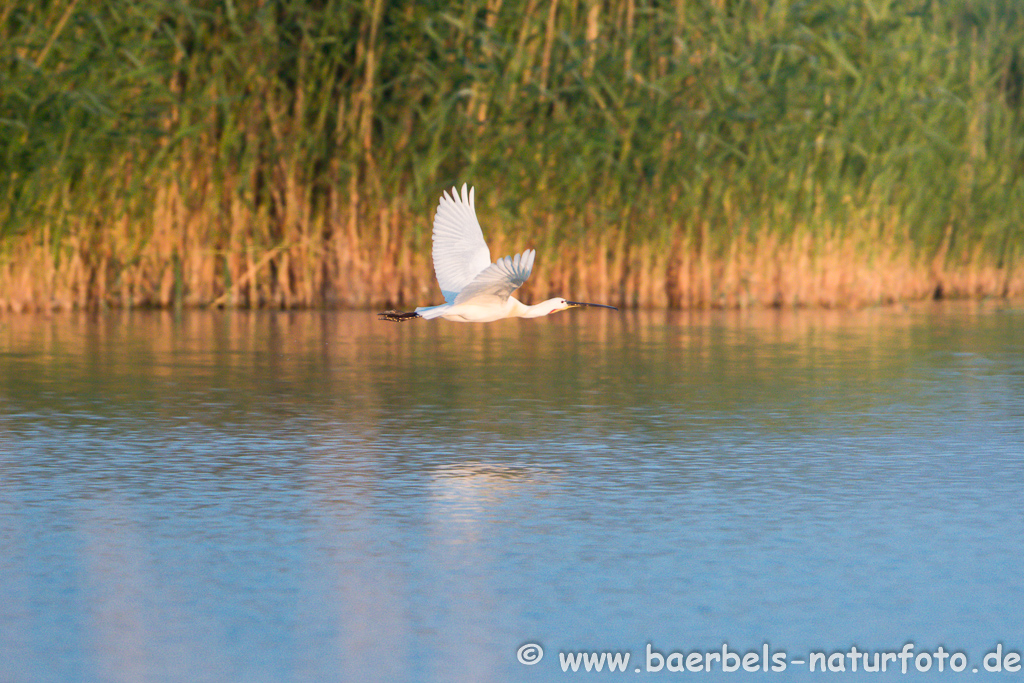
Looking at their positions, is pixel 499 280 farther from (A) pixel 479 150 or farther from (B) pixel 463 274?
(A) pixel 479 150

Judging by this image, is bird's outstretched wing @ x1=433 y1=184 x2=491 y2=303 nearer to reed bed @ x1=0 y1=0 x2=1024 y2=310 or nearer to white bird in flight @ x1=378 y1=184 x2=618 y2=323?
white bird in flight @ x1=378 y1=184 x2=618 y2=323

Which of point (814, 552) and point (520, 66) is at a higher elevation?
point (520, 66)

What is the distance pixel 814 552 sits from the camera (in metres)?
4.09

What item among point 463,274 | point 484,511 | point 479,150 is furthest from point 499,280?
point 479,150

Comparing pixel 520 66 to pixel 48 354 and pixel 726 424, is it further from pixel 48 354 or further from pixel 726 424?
pixel 726 424

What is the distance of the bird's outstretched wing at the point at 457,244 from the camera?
771 centimetres

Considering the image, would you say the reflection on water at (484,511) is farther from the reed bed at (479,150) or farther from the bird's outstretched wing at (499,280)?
the reed bed at (479,150)

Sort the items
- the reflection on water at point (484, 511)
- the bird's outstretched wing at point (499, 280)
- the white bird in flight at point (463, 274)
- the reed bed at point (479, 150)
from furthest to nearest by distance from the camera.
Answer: the reed bed at point (479, 150) < the white bird in flight at point (463, 274) < the bird's outstretched wing at point (499, 280) < the reflection on water at point (484, 511)

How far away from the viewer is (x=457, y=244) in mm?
7766

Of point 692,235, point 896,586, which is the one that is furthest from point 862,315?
point 896,586

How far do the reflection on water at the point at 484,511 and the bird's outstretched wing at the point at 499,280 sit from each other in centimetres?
50

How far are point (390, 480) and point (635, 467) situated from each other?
2.75 ft

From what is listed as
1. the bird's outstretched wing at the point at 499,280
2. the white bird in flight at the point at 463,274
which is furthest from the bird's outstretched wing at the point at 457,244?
the bird's outstretched wing at the point at 499,280

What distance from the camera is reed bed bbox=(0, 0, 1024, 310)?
12.3 metres
